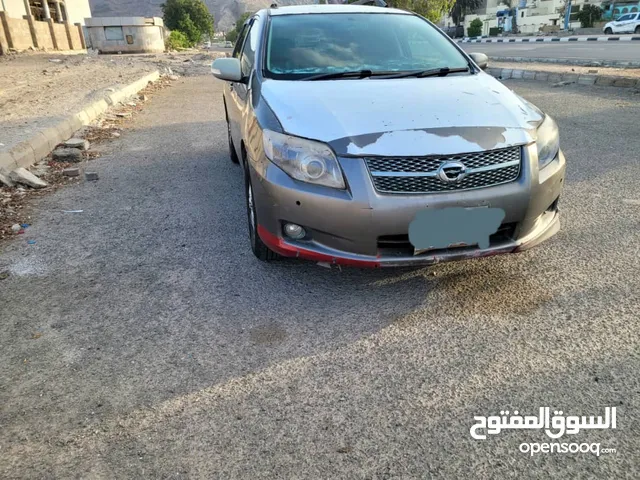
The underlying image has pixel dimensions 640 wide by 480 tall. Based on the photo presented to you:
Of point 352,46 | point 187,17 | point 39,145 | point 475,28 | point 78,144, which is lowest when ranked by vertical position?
point 78,144

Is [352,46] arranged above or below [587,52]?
above

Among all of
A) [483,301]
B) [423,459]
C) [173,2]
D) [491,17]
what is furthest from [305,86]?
[491,17]

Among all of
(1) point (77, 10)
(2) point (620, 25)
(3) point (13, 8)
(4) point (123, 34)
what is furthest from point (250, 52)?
(1) point (77, 10)

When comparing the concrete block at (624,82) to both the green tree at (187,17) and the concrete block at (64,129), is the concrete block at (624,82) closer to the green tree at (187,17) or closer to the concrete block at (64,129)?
the concrete block at (64,129)

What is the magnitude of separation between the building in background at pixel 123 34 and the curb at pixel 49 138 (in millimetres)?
27491

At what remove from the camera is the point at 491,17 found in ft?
204

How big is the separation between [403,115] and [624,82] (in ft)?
29.4

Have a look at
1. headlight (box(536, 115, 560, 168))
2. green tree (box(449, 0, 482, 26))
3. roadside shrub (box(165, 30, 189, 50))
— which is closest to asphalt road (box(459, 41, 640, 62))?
headlight (box(536, 115, 560, 168))

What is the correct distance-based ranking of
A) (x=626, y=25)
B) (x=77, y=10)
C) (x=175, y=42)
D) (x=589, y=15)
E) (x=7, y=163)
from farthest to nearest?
1. (x=77, y=10)
2. (x=589, y=15)
3. (x=175, y=42)
4. (x=626, y=25)
5. (x=7, y=163)

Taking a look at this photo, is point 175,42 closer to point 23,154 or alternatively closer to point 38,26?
point 38,26

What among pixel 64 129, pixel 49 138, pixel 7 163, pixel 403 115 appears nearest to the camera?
pixel 403 115

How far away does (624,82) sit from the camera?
9.44 m

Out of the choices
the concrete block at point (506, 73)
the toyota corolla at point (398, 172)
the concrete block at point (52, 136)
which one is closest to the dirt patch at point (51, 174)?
the concrete block at point (52, 136)

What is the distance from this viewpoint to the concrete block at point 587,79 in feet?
33.4
